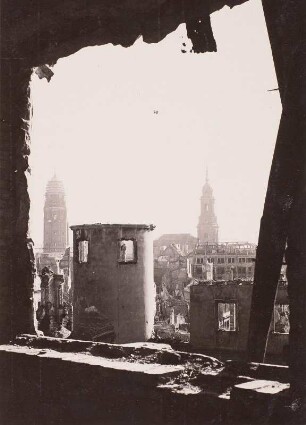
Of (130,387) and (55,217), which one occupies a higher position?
(55,217)

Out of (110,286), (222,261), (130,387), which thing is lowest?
(222,261)

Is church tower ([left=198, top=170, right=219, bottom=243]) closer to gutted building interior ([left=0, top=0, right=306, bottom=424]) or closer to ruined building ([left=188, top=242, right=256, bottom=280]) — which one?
ruined building ([left=188, top=242, right=256, bottom=280])

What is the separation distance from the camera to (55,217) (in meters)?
89.2

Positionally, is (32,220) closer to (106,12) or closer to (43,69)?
(43,69)

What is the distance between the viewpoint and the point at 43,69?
5.79 meters

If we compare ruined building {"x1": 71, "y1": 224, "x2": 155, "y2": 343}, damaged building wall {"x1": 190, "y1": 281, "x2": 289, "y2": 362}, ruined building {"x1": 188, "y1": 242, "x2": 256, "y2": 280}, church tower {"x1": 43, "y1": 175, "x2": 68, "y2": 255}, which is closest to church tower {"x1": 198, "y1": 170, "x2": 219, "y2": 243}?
A: church tower {"x1": 43, "y1": 175, "x2": 68, "y2": 255}

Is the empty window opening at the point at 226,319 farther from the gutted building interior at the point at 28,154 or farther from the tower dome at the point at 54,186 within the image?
the tower dome at the point at 54,186

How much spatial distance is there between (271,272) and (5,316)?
3575 millimetres

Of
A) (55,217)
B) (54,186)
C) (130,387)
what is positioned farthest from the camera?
(54,186)

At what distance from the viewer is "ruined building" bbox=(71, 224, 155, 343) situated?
16.8 metres

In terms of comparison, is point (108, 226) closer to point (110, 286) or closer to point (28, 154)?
point (110, 286)

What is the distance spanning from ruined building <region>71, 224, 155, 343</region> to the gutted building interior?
1148 centimetres

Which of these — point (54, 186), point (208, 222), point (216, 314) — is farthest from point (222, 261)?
point (54, 186)

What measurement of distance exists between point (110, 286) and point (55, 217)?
74570 mm
